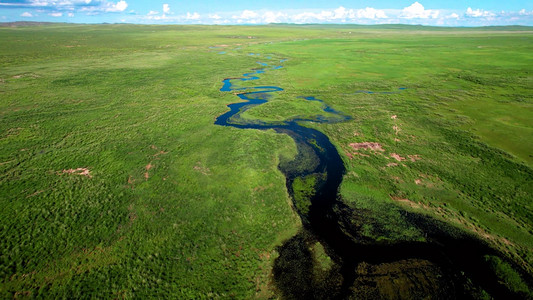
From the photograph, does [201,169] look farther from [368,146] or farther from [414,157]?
[414,157]

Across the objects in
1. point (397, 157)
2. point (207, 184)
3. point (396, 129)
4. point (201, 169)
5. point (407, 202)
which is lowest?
point (407, 202)

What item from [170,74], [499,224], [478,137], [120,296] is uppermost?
[170,74]

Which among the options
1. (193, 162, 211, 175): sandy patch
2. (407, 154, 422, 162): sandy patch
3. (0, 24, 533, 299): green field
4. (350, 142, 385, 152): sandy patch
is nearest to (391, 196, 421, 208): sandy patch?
(0, 24, 533, 299): green field

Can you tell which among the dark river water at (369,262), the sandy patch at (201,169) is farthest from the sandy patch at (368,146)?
the sandy patch at (201,169)

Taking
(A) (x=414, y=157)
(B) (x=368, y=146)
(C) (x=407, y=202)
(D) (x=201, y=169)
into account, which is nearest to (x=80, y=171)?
(D) (x=201, y=169)

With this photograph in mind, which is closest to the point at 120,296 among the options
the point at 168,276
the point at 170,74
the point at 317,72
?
the point at 168,276

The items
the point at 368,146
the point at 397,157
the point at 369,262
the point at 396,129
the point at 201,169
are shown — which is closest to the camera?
the point at 369,262

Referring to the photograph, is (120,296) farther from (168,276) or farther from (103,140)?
(103,140)

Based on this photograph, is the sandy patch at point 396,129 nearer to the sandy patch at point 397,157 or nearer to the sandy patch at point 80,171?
the sandy patch at point 397,157
